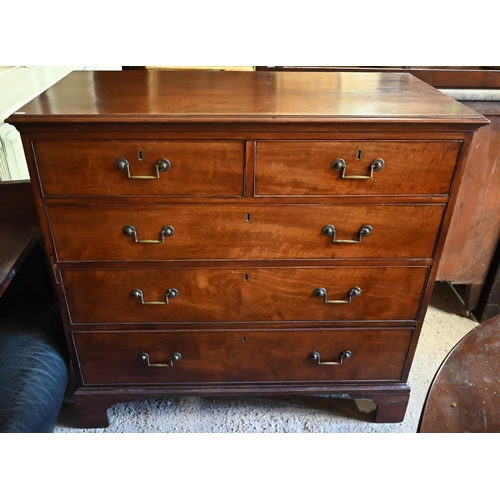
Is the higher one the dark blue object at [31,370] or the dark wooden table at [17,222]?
the dark wooden table at [17,222]

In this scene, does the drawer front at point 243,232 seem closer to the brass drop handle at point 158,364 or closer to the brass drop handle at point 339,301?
the brass drop handle at point 339,301

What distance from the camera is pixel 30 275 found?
172 cm

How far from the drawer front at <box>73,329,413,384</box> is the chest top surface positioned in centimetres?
67

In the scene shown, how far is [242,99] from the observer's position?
125cm

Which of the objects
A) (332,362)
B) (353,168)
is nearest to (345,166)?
(353,168)

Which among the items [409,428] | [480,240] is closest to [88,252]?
[409,428]


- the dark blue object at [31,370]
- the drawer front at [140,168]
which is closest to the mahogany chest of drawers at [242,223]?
the drawer front at [140,168]

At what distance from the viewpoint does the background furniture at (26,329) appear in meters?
1.34

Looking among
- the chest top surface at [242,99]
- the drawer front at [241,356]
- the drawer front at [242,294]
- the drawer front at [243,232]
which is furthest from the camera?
the drawer front at [241,356]

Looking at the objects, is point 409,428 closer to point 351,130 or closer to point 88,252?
point 351,130

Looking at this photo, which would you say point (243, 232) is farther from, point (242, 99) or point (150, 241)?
point (242, 99)

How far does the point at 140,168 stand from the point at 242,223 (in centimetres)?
31

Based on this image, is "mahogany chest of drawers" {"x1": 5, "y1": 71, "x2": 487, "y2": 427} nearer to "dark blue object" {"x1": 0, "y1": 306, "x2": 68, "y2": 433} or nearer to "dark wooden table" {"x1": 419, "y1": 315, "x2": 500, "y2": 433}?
"dark blue object" {"x1": 0, "y1": 306, "x2": 68, "y2": 433}

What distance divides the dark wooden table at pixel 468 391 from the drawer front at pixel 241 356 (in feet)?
2.05
